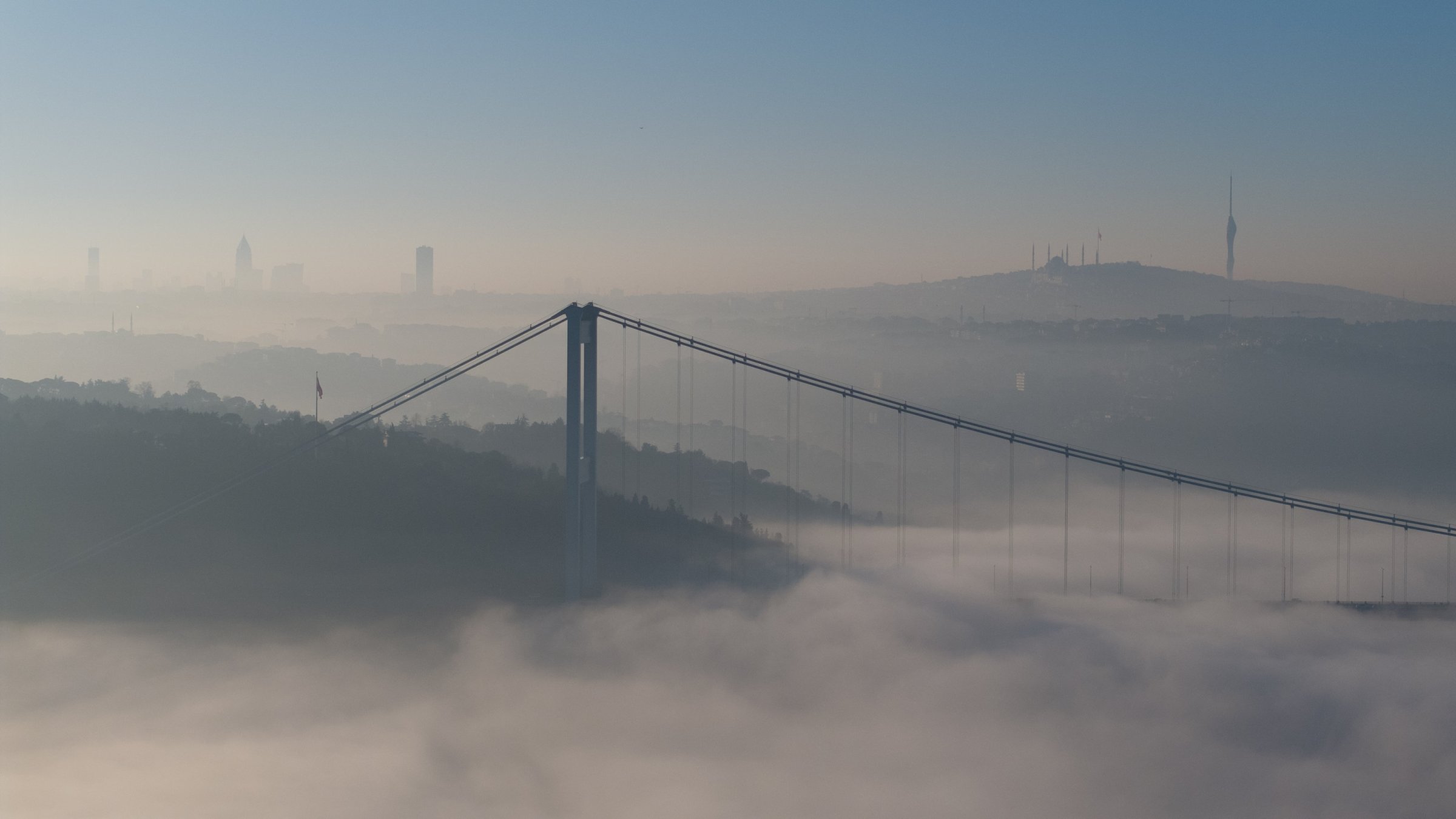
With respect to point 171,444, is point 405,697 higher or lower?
lower

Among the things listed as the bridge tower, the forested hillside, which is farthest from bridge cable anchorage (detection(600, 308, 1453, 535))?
the forested hillside

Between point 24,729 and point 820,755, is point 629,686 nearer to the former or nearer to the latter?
point 820,755

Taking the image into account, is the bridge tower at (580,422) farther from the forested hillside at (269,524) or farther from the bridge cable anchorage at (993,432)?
the forested hillside at (269,524)

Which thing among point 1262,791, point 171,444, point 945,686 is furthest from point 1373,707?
point 171,444

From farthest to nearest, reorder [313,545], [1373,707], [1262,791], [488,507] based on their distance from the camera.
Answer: [488,507] < [313,545] < [1373,707] < [1262,791]

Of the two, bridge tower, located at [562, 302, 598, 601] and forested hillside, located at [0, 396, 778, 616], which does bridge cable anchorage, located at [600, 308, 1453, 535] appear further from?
forested hillside, located at [0, 396, 778, 616]

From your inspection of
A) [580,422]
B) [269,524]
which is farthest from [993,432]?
[269,524]

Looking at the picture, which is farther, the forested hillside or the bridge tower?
the forested hillside

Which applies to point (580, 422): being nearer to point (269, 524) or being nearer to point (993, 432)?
point (993, 432)

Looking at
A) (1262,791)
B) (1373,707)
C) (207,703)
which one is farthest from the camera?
(1373,707)
